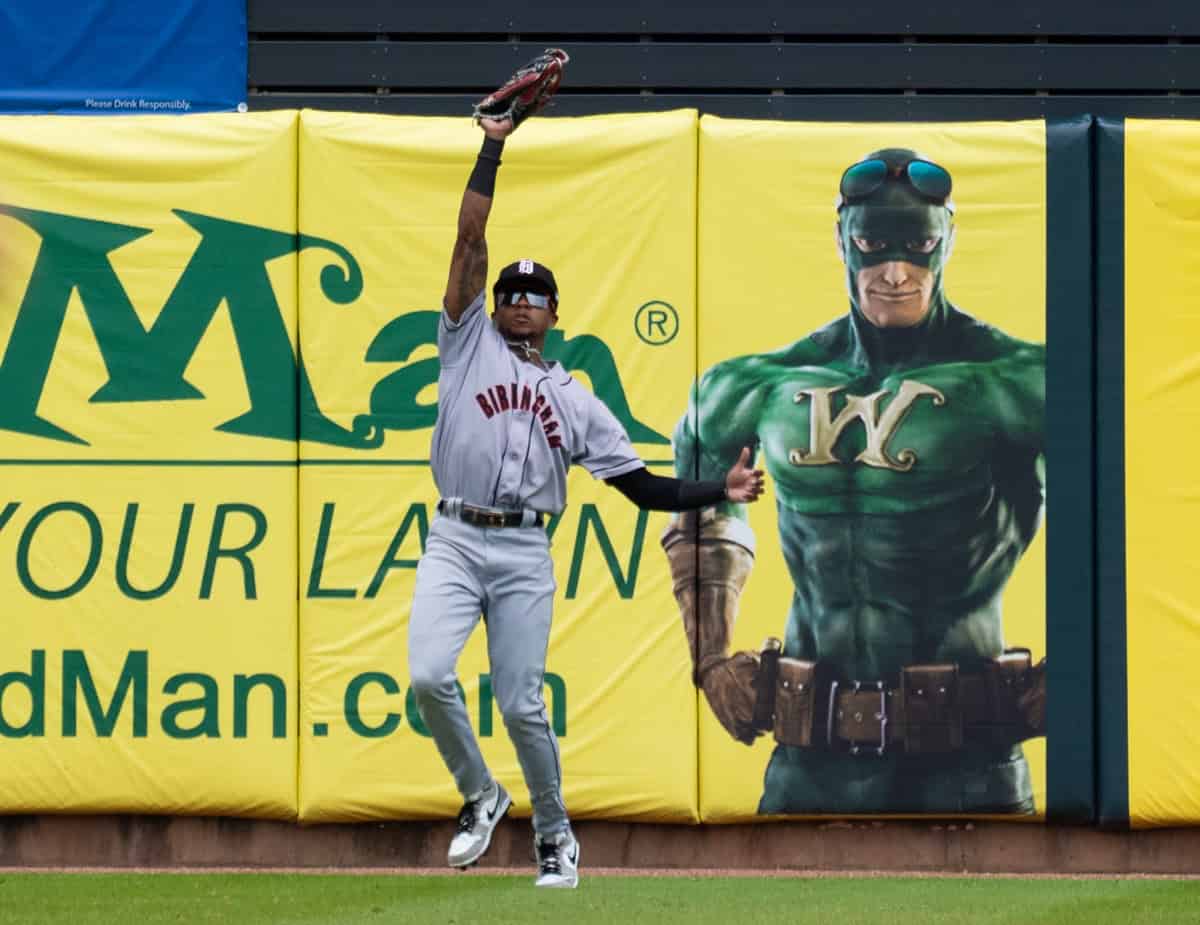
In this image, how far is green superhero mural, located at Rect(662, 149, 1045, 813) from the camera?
9570 millimetres

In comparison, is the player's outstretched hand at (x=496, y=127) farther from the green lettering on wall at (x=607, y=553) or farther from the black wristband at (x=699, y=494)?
the green lettering on wall at (x=607, y=553)

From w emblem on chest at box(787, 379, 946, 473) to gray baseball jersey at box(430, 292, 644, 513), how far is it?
2.60m

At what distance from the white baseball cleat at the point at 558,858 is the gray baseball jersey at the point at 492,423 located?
1.00m

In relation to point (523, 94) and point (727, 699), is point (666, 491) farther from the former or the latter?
point (727, 699)

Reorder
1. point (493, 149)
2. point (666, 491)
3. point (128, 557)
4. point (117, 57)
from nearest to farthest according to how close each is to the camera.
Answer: point (493, 149) → point (666, 491) → point (128, 557) → point (117, 57)

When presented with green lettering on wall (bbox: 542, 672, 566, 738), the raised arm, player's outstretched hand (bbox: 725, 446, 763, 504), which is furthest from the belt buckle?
the raised arm

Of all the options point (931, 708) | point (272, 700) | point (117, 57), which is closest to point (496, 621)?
point (272, 700)

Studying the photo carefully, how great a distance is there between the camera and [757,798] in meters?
9.57

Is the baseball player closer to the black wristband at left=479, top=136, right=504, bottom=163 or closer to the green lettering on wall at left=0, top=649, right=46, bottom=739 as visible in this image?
the black wristband at left=479, top=136, right=504, bottom=163

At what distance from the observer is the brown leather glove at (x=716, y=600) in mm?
9570

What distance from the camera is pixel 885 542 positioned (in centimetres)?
962

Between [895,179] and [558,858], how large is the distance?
11.9ft

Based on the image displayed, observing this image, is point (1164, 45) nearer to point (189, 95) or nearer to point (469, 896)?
point (189, 95)

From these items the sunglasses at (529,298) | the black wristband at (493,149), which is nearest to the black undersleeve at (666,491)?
the sunglasses at (529,298)
